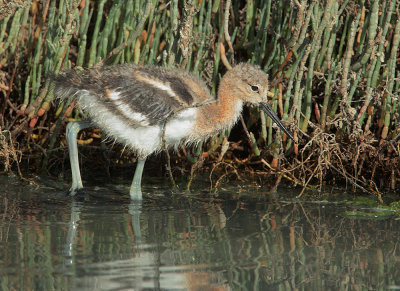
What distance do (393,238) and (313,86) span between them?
86.1 inches

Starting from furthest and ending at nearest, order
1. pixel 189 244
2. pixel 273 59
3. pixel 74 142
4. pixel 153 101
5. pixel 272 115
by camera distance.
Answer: pixel 273 59 → pixel 74 142 → pixel 272 115 → pixel 153 101 → pixel 189 244

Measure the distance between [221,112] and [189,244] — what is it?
1.73m

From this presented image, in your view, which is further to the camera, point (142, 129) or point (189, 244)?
point (142, 129)

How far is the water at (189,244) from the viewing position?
3660mm

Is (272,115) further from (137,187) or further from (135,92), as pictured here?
(137,187)

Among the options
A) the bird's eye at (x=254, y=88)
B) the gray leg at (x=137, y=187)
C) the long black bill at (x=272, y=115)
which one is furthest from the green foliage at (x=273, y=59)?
the gray leg at (x=137, y=187)

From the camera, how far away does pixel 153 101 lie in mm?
5371

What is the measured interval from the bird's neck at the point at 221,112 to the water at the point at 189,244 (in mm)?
616

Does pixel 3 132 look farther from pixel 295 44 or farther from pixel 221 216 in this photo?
pixel 295 44

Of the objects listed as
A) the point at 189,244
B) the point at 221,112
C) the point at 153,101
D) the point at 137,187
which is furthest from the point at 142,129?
the point at 189,244

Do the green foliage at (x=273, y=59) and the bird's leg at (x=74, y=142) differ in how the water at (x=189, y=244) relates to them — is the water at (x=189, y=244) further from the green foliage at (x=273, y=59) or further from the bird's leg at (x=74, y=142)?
the green foliage at (x=273, y=59)

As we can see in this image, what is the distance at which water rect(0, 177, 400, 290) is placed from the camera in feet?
12.0

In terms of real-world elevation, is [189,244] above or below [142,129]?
below

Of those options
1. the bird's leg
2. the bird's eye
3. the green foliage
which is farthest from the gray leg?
the bird's eye
